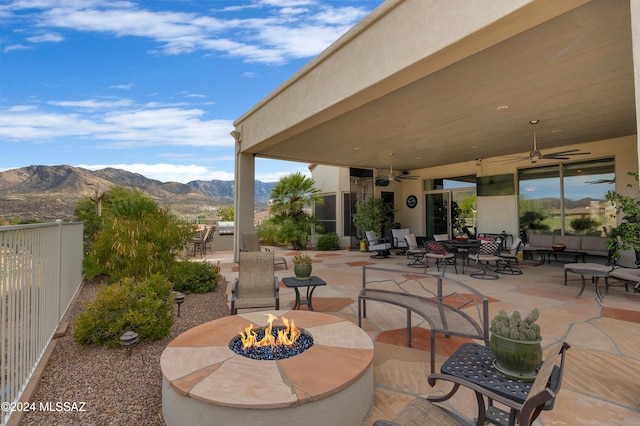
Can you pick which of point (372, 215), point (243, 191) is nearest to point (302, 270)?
point (243, 191)

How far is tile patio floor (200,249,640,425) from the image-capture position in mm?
2072

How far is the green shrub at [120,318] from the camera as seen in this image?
305cm

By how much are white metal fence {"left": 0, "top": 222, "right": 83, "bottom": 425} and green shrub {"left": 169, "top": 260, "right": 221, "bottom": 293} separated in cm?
177

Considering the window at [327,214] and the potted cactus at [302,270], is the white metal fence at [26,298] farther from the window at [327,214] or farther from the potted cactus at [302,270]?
the window at [327,214]

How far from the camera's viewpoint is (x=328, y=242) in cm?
1248

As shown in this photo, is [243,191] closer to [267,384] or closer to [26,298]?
[26,298]

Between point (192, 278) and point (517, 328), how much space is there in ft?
17.2

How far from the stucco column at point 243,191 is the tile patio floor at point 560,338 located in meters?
3.75

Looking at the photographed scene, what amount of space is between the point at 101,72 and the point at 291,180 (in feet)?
49.2

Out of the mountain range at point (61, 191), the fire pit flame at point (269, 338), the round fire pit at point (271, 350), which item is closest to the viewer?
the round fire pit at point (271, 350)

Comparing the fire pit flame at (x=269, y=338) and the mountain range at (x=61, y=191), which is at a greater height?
the mountain range at (x=61, y=191)

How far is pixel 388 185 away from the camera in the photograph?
1293 centimetres

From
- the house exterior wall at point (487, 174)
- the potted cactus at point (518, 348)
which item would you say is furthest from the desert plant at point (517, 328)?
the house exterior wall at point (487, 174)

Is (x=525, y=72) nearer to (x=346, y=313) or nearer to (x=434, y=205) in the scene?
(x=346, y=313)
